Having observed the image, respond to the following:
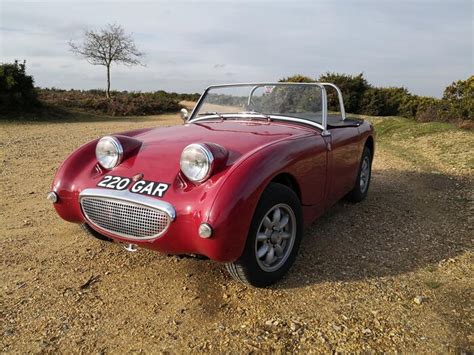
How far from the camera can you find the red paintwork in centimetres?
241

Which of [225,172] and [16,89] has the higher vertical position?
[16,89]

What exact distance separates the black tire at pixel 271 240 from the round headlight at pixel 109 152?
1.15 m

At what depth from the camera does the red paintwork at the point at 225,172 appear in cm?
241

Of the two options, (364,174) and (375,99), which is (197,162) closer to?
(364,174)

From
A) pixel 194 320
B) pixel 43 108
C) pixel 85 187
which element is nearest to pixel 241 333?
pixel 194 320

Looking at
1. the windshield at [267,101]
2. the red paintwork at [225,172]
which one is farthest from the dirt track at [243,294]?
the windshield at [267,101]

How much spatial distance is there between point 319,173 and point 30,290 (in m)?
2.40

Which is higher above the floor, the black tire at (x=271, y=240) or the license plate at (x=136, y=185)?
the license plate at (x=136, y=185)

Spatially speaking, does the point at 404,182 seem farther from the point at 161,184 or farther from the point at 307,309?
the point at 161,184

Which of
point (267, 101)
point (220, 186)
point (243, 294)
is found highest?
point (267, 101)

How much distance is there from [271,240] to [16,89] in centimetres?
1645

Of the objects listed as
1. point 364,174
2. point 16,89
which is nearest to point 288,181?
point 364,174

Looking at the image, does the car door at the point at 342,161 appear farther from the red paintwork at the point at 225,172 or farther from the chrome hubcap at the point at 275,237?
the chrome hubcap at the point at 275,237

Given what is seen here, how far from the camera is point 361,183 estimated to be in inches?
194
